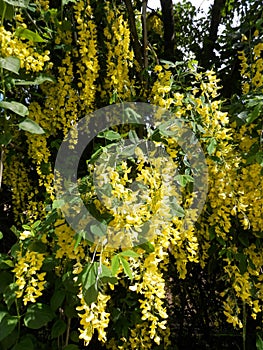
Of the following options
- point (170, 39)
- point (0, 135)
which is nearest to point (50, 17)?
point (0, 135)

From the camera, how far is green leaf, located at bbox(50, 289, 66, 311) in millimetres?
1458

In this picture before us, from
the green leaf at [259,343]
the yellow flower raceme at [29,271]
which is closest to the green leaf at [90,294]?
the yellow flower raceme at [29,271]

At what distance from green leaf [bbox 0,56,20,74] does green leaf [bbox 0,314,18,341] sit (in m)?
0.80

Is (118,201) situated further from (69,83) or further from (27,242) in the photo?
(69,83)

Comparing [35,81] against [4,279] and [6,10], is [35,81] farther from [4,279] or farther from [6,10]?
[4,279]

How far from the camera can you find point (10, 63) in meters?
1.32

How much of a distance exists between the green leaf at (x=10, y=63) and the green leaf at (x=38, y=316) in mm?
786

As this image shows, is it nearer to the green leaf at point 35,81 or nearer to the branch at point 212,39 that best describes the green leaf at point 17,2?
the green leaf at point 35,81

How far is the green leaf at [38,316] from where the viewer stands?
1410 millimetres

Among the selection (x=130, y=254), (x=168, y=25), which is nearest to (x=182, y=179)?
(x=130, y=254)

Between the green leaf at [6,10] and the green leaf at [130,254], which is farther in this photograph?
the green leaf at [6,10]

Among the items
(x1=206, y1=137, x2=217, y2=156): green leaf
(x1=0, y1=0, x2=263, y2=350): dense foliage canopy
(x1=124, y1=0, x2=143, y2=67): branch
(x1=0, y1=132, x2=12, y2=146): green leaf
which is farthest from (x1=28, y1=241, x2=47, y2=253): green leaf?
(x1=124, y1=0, x2=143, y2=67): branch

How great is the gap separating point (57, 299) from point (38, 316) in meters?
0.08

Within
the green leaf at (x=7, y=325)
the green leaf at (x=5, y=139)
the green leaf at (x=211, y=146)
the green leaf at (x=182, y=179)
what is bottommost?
the green leaf at (x=7, y=325)
